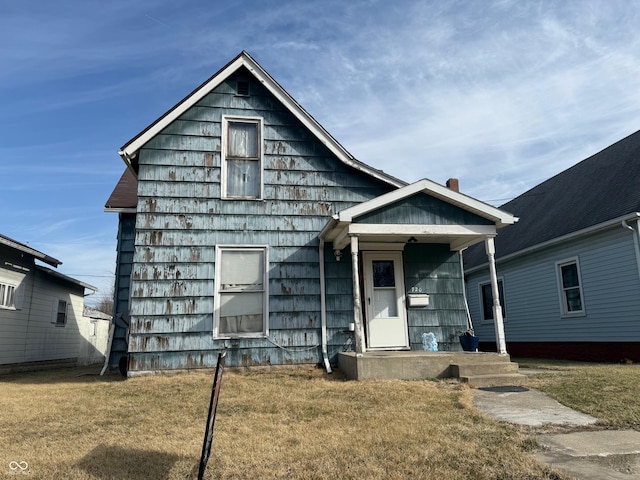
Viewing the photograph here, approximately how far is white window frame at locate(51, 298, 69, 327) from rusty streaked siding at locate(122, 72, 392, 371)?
24.7ft

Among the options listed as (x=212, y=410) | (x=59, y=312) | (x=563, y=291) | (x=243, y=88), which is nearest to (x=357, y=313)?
(x=212, y=410)

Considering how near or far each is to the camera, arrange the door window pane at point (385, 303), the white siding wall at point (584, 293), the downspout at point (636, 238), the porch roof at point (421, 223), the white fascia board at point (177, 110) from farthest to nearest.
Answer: the white siding wall at point (584, 293) < the downspout at point (636, 238) < the door window pane at point (385, 303) < the white fascia board at point (177, 110) < the porch roof at point (421, 223)

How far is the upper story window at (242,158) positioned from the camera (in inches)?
373

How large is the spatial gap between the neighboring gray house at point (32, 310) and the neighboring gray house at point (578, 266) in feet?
46.4

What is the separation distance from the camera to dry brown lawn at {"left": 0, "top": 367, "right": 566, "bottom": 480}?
370 cm

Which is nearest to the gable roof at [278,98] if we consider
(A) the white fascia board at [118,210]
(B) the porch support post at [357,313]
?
(A) the white fascia board at [118,210]

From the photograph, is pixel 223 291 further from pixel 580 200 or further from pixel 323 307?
pixel 580 200

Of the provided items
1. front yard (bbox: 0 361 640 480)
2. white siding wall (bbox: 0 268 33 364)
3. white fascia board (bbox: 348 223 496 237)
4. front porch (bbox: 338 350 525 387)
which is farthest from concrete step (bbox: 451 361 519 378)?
white siding wall (bbox: 0 268 33 364)

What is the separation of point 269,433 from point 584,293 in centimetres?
1059

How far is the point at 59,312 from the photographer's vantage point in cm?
1511

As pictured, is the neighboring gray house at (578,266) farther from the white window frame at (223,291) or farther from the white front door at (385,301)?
the white window frame at (223,291)

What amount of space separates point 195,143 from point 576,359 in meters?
11.0

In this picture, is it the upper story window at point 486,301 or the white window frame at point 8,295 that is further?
the upper story window at point 486,301

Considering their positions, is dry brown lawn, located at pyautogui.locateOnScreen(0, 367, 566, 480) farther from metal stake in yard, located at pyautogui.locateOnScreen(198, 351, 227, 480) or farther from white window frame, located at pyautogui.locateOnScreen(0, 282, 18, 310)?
white window frame, located at pyautogui.locateOnScreen(0, 282, 18, 310)
